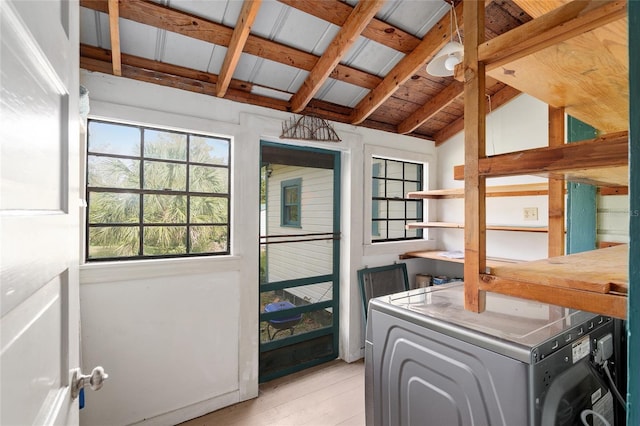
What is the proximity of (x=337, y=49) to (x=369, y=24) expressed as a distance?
11.1 inches

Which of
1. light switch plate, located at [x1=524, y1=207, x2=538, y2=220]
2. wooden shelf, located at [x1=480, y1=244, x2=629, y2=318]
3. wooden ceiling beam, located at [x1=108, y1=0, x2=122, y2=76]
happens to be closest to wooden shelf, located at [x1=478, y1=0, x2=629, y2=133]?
wooden shelf, located at [x1=480, y1=244, x2=629, y2=318]

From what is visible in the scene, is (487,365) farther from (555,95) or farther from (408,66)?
(408,66)

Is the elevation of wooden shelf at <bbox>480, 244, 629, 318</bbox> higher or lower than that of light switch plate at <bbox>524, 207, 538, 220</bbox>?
lower

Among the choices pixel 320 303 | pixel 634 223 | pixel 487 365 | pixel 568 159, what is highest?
pixel 568 159

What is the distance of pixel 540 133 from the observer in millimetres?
2979

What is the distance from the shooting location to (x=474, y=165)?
73 cm

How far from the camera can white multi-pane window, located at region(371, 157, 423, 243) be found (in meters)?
3.60

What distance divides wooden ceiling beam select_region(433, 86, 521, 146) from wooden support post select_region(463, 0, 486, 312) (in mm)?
2526

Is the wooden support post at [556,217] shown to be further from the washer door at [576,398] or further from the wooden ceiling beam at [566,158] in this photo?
the wooden ceiling beam at [566,158]

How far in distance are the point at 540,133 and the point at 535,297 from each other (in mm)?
3024

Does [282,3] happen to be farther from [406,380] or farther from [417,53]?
→ [406,380]

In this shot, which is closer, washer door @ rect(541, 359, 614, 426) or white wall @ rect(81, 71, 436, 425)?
washer door @ rect(541, 359, 614, 426)

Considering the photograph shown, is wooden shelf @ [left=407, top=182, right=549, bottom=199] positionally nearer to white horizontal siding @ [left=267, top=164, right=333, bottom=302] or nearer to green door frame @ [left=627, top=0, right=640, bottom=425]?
white horizontal siding @ [left=267, top=164, right=333, bottom=302]

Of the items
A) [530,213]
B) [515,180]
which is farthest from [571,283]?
[515,180]
